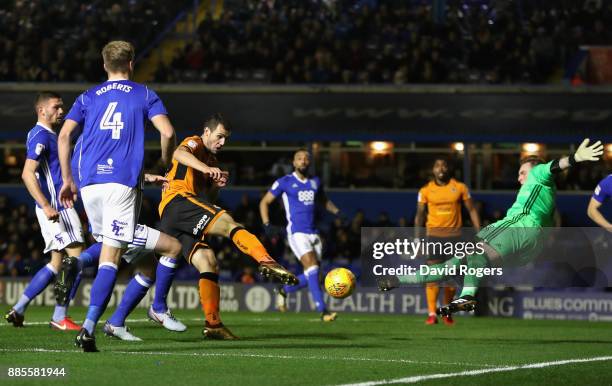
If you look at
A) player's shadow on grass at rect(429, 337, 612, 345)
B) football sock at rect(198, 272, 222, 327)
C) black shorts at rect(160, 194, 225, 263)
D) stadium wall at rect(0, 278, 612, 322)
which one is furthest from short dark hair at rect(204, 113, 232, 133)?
stadium wall at rect(0, 278, 612, 322)

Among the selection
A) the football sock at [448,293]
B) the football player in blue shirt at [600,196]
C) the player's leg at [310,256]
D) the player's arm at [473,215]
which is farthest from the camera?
the player's leg at [310,256]

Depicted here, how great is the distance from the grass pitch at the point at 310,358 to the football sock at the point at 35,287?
0.88 feet

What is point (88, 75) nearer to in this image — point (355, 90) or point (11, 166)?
point (11, 166)

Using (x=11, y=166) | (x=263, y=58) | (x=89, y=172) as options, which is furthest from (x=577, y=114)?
(x=89, y=172)

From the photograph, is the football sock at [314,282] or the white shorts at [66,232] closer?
the white shorts at [66,232]

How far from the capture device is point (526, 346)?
11.3 meters

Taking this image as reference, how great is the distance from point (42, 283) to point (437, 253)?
692 cm

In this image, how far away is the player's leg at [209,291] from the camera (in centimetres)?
1090

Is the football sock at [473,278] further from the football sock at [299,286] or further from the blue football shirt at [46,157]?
the football sock at [299,286]

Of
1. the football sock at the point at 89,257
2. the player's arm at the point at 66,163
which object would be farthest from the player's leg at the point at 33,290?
the player's arm at the point at 66,163

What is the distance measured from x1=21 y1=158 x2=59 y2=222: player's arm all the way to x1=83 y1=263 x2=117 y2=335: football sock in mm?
1690

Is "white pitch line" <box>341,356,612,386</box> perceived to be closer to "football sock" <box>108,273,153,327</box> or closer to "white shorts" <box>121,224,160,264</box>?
"white shorts" <box>121,224,160,264</box>

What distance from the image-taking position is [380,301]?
71.2 feet

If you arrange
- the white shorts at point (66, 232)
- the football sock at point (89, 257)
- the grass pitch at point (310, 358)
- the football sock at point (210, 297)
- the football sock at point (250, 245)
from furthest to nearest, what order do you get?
the white shorts at point (66, 232) → the football sock at point (89, 257) → the football sock at point (210, 297) → the football sock at point (250, 245) → the grass pitch at point (310, 358)
